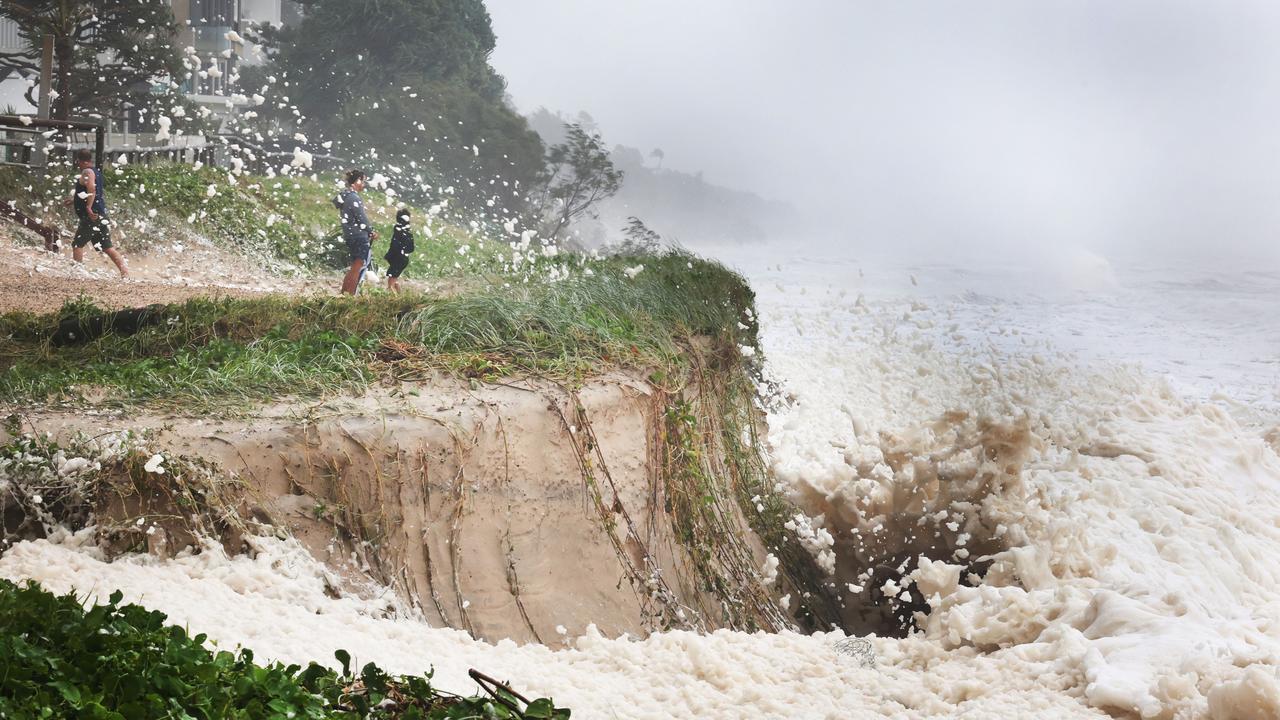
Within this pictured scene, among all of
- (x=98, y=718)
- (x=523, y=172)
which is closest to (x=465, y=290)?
(x=523, y=172)

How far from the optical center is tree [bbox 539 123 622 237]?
667cm

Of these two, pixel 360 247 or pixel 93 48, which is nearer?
pixel 93 48

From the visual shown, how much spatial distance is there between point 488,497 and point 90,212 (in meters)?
2.59

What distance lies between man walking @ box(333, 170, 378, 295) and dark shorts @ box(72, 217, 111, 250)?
105 centimetres

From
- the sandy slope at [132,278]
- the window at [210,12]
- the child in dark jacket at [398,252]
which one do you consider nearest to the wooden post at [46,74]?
the sandy slope at [132,278]

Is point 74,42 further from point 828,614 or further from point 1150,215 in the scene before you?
point 1150,215

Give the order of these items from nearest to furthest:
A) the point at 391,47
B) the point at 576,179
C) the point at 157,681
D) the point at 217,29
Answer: the point at 157,681 < the point at 217,29 < the point at 391,47 < the point at 576,179

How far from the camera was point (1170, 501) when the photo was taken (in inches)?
159

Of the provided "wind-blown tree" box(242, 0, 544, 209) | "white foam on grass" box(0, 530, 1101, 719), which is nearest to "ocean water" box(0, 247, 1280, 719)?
"white foam on grass" box(0, 530, 1101, 719)

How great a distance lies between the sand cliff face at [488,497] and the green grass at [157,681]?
892mm

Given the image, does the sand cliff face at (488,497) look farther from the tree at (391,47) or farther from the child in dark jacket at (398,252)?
the tree at (391,47)

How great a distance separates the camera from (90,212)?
478 cm

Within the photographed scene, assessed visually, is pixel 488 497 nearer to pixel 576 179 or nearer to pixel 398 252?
pixel 398 252

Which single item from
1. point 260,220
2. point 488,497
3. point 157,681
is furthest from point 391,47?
point 157,681
